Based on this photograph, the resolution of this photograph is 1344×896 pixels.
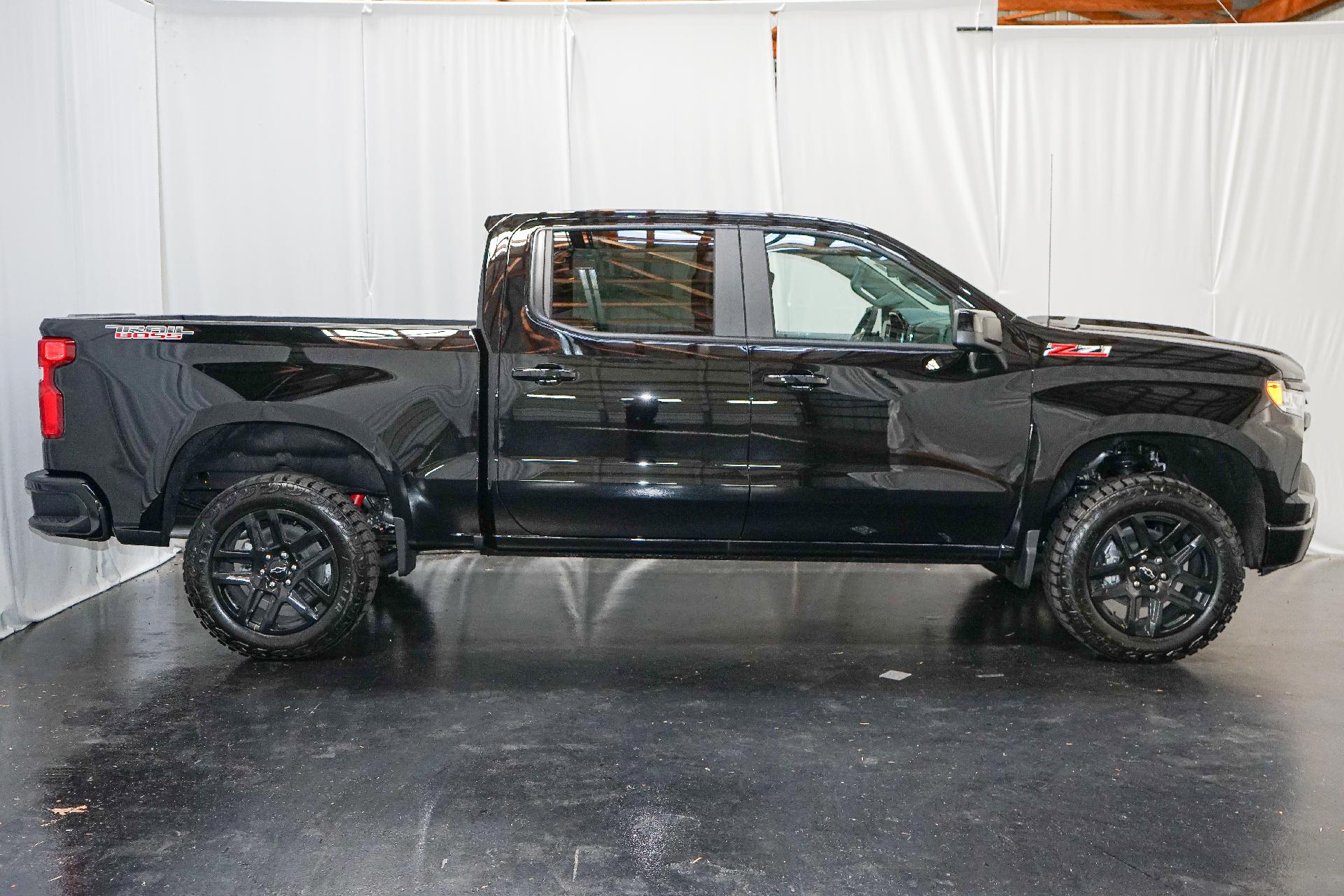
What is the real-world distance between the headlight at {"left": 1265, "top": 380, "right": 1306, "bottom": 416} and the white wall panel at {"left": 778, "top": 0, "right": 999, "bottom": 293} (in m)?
2.32

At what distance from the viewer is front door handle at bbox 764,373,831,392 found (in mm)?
4160

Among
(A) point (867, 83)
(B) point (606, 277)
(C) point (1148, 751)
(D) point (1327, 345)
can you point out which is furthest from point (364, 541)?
(D) point (1327, 345)

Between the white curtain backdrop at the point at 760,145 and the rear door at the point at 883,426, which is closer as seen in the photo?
the rear door at the point at 883,426

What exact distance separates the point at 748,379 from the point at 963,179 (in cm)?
292

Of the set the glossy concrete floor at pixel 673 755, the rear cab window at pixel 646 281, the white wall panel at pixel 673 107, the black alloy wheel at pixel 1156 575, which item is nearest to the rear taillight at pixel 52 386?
the glossy concrete floor at pixel 673 755

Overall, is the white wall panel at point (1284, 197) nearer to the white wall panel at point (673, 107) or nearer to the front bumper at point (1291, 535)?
the front bumper at point (1291, 535)

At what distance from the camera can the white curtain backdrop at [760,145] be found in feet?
20.4

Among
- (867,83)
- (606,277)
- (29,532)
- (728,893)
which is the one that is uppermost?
(867,83)

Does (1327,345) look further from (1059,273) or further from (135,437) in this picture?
(135,437)

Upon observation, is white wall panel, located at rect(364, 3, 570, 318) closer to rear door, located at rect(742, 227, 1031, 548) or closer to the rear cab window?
the rear cab window

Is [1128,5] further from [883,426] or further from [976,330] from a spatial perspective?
[883,426]

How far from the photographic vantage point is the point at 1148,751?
3.54 meters

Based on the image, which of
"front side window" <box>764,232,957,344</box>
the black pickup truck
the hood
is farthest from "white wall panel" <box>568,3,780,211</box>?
the hood

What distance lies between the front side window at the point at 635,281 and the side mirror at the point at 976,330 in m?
0.94
